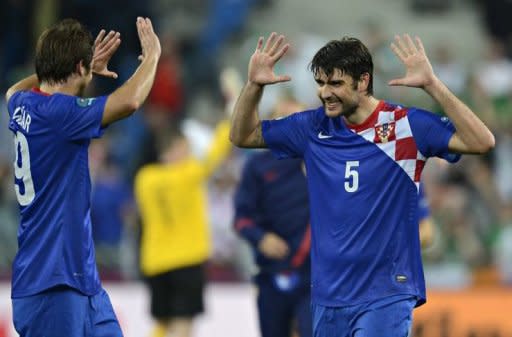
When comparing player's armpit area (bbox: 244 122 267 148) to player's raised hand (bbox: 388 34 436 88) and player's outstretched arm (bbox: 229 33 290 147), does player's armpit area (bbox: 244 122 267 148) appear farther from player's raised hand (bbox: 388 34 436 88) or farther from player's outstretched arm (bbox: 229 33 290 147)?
player's raised hand (bbox: 388 34 436 88)

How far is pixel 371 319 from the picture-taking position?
24.1 feet

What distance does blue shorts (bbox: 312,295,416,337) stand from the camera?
7352 millimetres

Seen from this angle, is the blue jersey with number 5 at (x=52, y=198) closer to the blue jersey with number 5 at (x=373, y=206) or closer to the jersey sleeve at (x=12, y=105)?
the jersey sleeve at (x=12, y=105)

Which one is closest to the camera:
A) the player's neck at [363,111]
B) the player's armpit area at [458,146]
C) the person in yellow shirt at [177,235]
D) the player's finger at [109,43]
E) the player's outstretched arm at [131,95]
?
the player's outstretched arm at [131,95]

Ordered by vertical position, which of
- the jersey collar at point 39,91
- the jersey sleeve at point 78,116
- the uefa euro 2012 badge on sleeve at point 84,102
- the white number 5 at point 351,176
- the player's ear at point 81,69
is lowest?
the white number 5 at point 351,176

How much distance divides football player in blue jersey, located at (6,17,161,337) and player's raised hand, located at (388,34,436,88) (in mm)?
1323

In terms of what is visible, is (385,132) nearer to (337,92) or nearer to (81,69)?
(337,92)

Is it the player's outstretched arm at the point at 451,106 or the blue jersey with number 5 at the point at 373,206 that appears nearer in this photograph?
the player's outstretched arm at the point at 451,106

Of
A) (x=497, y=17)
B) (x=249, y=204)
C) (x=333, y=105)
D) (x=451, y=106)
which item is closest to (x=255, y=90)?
(x=333, y=105)

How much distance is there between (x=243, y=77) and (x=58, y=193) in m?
11.9

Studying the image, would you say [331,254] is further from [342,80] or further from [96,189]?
[96,189]

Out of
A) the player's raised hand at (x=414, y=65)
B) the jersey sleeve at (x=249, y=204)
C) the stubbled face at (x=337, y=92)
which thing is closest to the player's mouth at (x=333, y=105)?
the stubbled face at (x=337, y=92)

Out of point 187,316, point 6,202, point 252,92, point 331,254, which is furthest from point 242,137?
point 6,202

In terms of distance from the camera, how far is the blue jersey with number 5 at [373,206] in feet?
24.3
